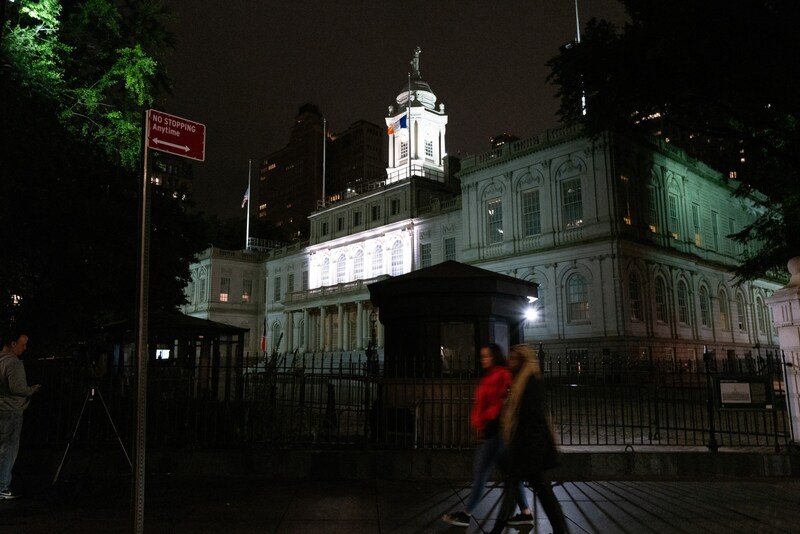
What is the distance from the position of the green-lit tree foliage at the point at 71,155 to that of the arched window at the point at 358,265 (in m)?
35.8

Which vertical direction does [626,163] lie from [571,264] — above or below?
above

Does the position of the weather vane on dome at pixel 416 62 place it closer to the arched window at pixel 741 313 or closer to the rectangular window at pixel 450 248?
the rectangular window at pixel 450 248

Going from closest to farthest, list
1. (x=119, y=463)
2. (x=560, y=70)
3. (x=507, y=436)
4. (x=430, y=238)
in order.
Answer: (x=507, y=436)
(x=119, y=463)
(x=560, y=70)
(x=430, y=238)

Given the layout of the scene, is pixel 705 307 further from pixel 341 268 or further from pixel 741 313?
pixel 341 268

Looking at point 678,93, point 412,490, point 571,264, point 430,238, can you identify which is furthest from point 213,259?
point 412,490

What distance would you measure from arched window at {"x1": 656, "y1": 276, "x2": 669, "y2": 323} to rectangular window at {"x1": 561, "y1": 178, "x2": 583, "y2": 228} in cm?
632

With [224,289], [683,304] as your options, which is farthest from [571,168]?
[224,289]

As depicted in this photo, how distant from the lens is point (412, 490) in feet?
25.1

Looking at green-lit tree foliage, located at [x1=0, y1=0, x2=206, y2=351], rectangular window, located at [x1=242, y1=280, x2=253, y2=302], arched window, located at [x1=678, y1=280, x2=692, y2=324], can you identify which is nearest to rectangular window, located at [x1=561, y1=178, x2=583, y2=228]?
arched window, located at [x1=678, y1=280, x2=692, y2=324]

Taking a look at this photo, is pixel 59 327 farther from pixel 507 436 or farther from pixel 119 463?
pixel 507 436

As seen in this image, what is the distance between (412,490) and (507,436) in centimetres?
287

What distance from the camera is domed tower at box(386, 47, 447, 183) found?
52.6 m

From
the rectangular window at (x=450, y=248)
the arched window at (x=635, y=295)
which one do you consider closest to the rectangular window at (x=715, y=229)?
the arched window at (x=635, y=295)

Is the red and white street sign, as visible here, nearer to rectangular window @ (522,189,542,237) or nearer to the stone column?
the stone column
